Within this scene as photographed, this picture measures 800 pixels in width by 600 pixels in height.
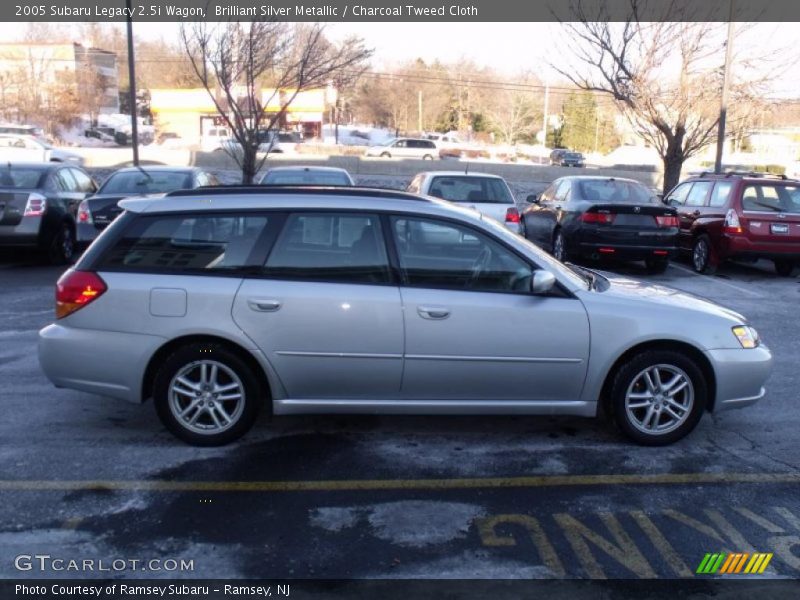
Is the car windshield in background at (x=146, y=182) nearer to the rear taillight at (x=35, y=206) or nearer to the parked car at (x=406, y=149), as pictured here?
the rear taillight at (x=35, y=206)

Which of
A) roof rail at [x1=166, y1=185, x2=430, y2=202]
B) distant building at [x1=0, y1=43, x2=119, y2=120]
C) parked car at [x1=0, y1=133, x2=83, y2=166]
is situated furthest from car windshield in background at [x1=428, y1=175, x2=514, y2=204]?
distant building at [x1=0, y1=43, x2=119, y2=120]

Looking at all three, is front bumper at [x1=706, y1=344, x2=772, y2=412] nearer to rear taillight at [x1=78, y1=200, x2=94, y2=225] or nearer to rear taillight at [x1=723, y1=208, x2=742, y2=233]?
rear taillight at [x1=723, y1=208, x2=742, y2=233]

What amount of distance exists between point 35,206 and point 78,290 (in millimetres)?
7562

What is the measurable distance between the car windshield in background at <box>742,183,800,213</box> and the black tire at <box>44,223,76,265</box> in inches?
427

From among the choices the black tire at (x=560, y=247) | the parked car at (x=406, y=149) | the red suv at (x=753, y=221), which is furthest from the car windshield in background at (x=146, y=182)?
the parked car at (x=406, y=149)

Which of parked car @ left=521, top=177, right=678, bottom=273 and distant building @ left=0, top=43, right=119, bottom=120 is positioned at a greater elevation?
distant building @ left=0, top=43, right=119, bottom=120

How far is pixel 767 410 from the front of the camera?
5859mm

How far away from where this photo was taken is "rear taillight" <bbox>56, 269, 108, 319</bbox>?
15.8 ft

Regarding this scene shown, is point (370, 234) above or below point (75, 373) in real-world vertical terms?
above

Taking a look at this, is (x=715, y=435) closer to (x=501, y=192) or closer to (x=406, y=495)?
(x=406, y=495)

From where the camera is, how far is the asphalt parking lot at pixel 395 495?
3.62 metres

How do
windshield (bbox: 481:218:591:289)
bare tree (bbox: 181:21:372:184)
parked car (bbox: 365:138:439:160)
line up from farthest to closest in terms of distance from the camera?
parked car (bbox: 365:138:439:160) < bare tree (bbox: 181:21:372:184) < windshield (bbox: 481:218:591:289)

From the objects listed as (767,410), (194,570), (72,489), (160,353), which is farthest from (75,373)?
(767,410)

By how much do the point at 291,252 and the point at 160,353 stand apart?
1043mm
